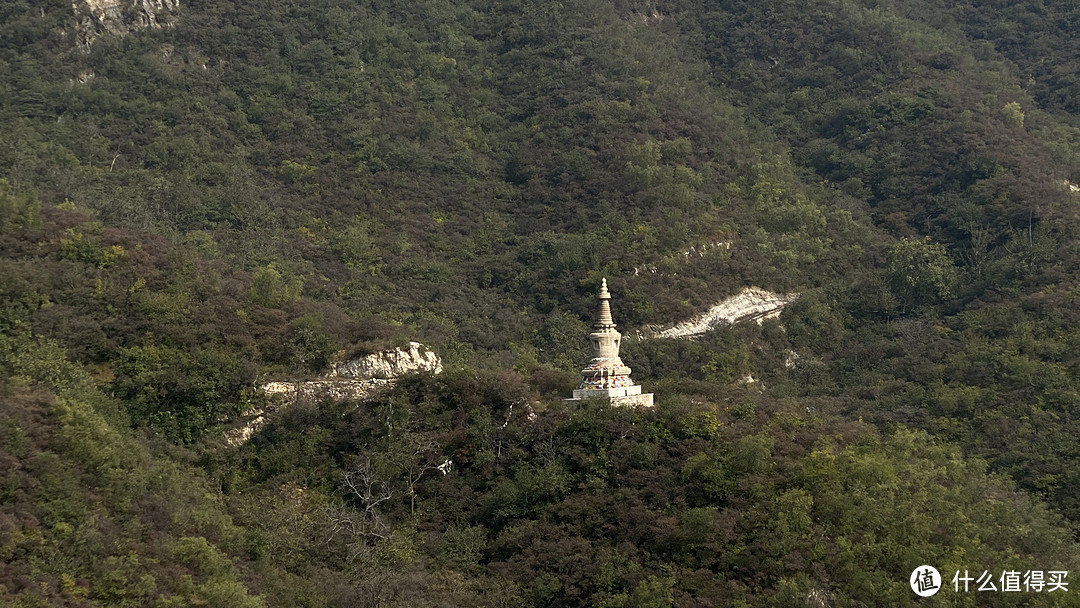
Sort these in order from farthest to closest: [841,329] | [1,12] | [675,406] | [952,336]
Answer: [1,12], [841,329], [952,336], [675,406]

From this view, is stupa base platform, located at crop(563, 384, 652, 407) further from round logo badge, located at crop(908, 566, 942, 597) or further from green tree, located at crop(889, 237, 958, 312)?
green tree, located at crop(889, 237, 958, 312)

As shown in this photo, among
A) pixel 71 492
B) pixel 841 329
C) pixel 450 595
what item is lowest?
pixel 841 329

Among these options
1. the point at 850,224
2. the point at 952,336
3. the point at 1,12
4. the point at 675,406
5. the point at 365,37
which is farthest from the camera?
the point at 365,37

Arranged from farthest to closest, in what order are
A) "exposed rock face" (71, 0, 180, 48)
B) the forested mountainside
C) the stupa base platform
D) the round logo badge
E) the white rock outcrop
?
"exposed rock face" (71, 0, 180, 48) < the white rock outcrop < the stupa base platform < the forested mountainside < the round logo badge

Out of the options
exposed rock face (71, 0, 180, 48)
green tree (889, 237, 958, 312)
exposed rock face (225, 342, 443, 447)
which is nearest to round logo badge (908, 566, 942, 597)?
exposed rock face (225, 342, 443, 447)

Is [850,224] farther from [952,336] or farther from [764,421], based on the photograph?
[764,421]

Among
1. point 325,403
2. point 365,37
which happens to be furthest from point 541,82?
point 325,403
